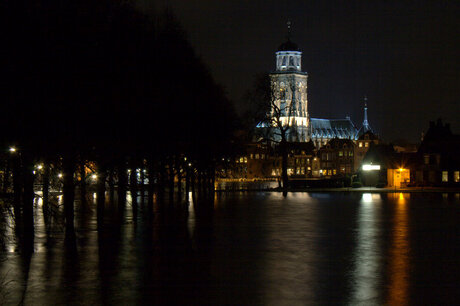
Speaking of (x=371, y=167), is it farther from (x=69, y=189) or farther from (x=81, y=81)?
(x=81, y=81)

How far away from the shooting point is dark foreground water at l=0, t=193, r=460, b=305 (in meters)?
18.3

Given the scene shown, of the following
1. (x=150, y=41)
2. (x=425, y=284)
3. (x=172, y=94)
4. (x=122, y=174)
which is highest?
(x=150, y=41)

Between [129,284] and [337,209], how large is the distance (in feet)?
114

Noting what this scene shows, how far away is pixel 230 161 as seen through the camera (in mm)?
76312

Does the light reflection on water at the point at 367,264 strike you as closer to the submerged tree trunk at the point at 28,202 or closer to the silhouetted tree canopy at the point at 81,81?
the silhouetted tree canopy at the point at 81,81

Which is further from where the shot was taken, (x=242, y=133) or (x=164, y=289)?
(x=242, y=133)

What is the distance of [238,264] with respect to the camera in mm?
23516

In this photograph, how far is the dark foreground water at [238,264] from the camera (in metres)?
18.3

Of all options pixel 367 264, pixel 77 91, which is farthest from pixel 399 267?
pixel 77 91

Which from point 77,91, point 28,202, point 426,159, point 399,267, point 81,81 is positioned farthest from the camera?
point 426,159

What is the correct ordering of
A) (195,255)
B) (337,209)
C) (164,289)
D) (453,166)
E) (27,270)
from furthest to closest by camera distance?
(453,166), (337,209), (195,255), (27,270), (164,289)

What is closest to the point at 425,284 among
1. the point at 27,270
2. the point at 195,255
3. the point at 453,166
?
the point at 195,255

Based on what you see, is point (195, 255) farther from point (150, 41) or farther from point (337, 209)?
point (337, 209)

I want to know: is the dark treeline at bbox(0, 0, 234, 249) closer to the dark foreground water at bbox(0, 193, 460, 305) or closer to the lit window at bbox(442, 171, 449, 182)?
the dark foreground water at bbox(0, 193, 460, 305)
